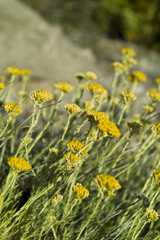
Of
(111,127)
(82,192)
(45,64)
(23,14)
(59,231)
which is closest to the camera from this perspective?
(82,192)

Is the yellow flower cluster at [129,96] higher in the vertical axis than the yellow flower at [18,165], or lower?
higher

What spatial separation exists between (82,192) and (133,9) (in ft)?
25.3

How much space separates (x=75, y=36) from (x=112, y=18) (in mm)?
1578

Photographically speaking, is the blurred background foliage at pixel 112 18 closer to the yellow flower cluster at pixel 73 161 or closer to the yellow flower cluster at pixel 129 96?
the yellow flower cluster at pixel 129 96

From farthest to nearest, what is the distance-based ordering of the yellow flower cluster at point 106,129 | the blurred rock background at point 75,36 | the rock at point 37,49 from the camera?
the blurred rock background at point 75,36
the rock at point 37,49
the yellow flower cluster at point 106,129

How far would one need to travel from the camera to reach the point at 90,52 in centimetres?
591

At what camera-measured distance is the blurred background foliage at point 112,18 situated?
7340mm

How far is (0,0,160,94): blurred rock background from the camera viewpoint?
15.7ft

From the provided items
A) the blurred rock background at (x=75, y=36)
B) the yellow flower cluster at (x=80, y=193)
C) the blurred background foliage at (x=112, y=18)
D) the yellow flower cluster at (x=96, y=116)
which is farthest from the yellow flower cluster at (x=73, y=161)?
the blurred background foliage at (x=112, y=18)

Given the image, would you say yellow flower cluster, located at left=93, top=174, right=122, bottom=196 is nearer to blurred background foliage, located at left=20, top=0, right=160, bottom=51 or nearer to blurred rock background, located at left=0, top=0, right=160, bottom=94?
blurred rock background, located at left=0, top=0, right=160, bottom=94

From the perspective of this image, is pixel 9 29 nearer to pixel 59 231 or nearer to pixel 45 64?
pixel 45 64

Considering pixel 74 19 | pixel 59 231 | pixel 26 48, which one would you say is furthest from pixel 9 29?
pixel 59 231

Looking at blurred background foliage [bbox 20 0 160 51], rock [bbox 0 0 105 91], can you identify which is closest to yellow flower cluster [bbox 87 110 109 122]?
rock [bbox 0 0 105 91]

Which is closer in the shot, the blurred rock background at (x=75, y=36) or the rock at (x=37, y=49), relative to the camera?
the rock at (x=37, y=49)
